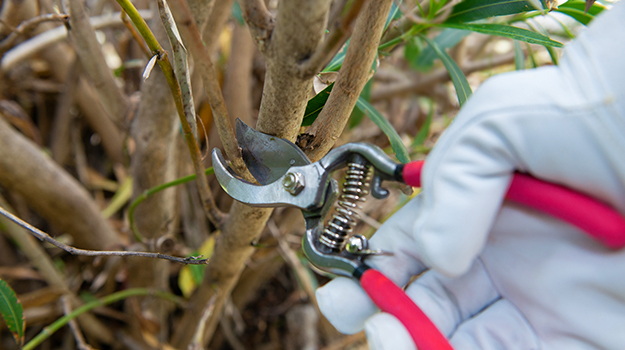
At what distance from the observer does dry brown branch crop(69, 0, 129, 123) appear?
1.73ft

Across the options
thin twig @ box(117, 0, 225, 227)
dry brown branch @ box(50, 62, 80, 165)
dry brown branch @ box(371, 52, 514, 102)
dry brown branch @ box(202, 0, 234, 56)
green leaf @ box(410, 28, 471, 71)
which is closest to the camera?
thin twig @ box(117, 0, 225, 227)

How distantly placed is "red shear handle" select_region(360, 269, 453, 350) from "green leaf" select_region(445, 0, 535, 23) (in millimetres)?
351

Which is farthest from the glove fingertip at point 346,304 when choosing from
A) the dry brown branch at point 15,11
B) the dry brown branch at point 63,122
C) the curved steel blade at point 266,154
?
the dry brown branch at point 63,122

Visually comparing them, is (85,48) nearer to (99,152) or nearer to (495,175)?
(495,175)

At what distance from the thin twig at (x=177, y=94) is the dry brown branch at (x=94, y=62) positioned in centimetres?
24

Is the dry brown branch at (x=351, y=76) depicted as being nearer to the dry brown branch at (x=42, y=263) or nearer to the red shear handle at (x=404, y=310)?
the red shear handle at (x=404, y=310)

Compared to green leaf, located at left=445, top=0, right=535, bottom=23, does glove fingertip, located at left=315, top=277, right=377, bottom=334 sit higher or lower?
lower

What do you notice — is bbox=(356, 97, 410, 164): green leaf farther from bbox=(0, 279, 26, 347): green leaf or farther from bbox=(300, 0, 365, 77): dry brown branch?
bbox=(0, 279, 26, 347): green leaf

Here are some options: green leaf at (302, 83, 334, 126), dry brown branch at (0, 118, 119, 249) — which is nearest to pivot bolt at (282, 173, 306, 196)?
green leaf at (302, 83, 334, 126)

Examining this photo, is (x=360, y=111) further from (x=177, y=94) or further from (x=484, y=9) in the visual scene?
(x=177, y=94)

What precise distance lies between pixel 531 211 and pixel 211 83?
0.31 meters

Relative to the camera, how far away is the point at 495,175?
25cm

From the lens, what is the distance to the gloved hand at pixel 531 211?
0.22 meters

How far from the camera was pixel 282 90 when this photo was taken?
30 centimetres
